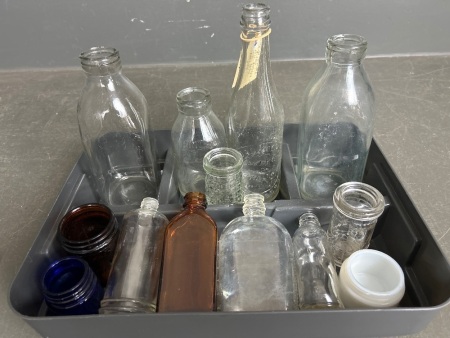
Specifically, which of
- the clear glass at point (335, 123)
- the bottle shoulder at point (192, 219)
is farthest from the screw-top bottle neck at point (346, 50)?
the bottle shoulder at point (192, 219)

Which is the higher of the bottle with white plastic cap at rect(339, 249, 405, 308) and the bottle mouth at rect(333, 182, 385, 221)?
the bottle mouth at rect(333, 182, 385, 221)

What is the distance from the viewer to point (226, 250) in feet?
1.81

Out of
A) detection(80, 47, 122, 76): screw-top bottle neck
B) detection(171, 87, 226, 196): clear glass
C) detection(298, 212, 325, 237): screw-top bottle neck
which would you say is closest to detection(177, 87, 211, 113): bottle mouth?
detection(171, 87, 226, 196): clear glass

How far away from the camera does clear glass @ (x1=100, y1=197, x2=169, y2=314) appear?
0.49 metres

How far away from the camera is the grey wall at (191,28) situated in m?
1.11

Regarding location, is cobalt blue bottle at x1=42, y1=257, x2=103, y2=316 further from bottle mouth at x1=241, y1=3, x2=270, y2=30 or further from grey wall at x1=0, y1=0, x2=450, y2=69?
grey wall at x1=0, y1=0, x2=450, y2=69

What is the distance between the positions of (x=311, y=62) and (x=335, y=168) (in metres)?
0.59

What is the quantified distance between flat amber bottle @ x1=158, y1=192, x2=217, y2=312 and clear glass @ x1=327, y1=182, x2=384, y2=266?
18cm

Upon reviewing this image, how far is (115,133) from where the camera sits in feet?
2.38

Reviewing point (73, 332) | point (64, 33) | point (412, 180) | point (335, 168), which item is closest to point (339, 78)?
point (335, 168)

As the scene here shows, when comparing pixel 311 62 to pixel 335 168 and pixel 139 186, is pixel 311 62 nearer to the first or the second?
pixel 335 168

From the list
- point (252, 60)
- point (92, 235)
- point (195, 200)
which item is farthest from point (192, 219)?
point (252, 60)

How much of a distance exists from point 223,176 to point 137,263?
18 cm

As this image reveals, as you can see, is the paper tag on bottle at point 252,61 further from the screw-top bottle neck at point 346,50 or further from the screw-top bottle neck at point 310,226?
the screw-top bottle neck at point 310,226
